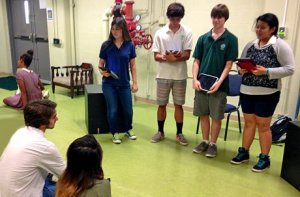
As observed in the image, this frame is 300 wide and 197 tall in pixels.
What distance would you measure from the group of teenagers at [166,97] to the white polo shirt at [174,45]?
1 centimetres

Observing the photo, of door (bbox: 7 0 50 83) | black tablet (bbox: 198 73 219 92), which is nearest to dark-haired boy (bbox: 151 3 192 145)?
black tablet (bbox: 198 73 219 92)

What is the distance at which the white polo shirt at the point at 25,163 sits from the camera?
147 centimetres

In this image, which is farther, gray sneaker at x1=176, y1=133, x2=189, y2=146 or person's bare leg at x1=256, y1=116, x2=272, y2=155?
Answer: gray sneaker at x1=176, y1=133, x2=189, y2=146

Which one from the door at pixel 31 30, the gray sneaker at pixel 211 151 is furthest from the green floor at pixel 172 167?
the door at pixel 31 30

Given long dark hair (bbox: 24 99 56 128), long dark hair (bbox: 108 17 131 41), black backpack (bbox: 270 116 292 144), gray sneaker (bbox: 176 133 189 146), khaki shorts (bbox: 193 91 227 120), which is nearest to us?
long dark hair (bbox: 24 99 56 128)

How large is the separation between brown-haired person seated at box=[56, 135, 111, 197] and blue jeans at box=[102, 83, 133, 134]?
6.20ft

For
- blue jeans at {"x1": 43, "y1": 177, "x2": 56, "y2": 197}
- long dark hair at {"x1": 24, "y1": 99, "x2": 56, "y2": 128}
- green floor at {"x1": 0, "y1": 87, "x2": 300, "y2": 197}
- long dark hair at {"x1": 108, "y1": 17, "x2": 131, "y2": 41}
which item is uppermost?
long dark hair at {"x1": 108, "y1": 17, "x2": 131, "y2": 41}

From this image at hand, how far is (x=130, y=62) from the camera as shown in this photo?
3.24m

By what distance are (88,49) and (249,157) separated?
151 inches

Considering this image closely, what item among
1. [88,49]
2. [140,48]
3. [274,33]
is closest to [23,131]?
[274,33]

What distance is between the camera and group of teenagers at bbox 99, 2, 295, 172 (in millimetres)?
2479

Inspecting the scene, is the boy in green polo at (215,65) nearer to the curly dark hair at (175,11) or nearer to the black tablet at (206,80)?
the black tablet at (206,80)

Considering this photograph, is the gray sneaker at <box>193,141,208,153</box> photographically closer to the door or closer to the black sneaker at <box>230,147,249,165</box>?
the black sneaker at <box>230,147,249,165</box>

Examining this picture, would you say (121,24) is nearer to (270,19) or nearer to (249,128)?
(270,19)
